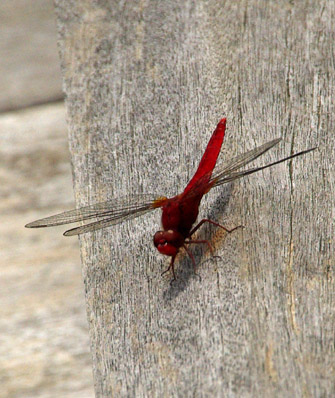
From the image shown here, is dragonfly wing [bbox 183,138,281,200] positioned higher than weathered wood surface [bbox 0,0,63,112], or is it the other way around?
weathered wood surface [bbox 0,0,63,112]

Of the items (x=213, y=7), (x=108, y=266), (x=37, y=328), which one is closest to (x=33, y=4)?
(x=213, y=7)

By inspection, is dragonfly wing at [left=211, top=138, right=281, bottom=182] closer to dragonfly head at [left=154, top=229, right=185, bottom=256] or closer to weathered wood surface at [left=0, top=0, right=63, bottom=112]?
dragonfly head at [left=154, top=229, right=185, bottom=256]

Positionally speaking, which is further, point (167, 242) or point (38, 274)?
point (38, 274)

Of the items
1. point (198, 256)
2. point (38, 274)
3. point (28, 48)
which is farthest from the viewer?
point (28, 48)

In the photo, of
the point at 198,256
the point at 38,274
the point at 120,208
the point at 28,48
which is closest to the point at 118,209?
the point at 120,208

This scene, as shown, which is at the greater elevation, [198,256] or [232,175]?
[232,175]

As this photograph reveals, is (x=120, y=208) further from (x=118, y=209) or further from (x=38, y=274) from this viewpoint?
(x=38, y=274)

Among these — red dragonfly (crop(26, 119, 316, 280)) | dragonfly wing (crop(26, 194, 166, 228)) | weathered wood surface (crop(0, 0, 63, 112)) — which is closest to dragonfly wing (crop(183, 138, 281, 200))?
red dragonfly (crop(26, 119, 316, 280))

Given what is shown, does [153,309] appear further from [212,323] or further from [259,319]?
[259,319]
